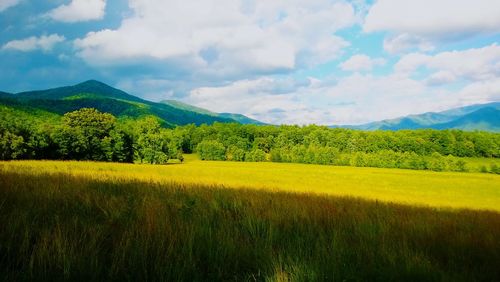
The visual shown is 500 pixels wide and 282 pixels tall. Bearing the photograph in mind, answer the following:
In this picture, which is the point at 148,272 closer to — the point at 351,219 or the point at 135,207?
the point at 135,207

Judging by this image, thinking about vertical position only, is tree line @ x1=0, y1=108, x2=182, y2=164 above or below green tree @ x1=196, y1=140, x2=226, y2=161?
above

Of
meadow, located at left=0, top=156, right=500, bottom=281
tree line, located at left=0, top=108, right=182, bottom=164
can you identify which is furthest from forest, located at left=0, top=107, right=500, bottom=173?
meadow, located at left=0, top=156, right=500, bottom=281

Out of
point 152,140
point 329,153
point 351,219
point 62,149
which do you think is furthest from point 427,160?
point 351,219

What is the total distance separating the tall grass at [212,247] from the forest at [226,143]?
53.7 metres

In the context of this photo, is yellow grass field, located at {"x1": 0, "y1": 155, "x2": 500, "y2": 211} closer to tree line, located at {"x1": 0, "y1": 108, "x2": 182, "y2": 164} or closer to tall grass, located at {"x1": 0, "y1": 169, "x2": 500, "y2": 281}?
tall grass, located at {"x1": 0, "y1": 169, "x2": 500, "y2": 281}

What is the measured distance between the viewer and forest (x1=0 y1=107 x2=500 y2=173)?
179 feet

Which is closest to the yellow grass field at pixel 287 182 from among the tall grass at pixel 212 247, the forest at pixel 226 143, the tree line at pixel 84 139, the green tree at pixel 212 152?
the tall grass at pixel 212 247

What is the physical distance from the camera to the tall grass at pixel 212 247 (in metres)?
2.61

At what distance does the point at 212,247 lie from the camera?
3.28m

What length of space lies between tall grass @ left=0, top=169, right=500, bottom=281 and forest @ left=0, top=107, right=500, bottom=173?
5366 centimetres

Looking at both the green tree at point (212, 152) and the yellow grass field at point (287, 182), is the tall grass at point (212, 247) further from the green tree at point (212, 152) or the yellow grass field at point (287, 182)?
the green tree at point (212, 152)

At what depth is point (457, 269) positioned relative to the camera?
3160 millimetres

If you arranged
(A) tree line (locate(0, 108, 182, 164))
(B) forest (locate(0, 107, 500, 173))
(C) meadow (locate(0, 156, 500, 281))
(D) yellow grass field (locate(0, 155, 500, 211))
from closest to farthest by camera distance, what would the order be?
(C) meadow (locate(0, 156, 500, 281)) < (D) yellow grass field (locate(0, 155, 500, 211)) < (A) tree line (locate(0, 108, 182, 164)) < (B) forest (locate(0, 107, 500, 173))

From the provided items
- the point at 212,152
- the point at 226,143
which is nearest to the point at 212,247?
the point at 212,152
